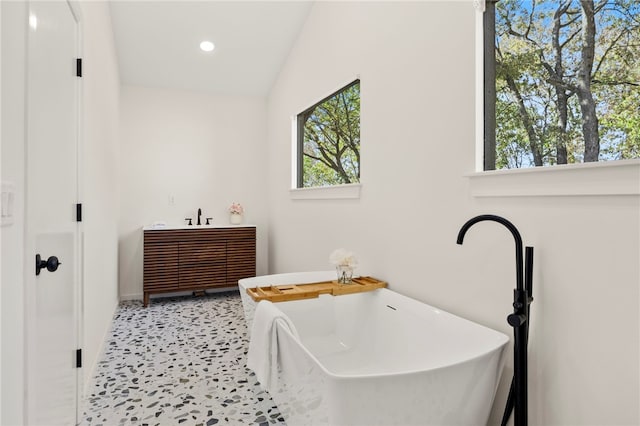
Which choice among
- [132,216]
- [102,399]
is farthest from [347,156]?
[132,216]

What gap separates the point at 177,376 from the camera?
244cm

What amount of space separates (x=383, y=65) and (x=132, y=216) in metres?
3.29

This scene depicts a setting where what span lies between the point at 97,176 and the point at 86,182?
18.0 inches

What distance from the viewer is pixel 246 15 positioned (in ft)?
11.8

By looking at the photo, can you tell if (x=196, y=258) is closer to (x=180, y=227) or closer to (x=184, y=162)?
(x=180, y=227)

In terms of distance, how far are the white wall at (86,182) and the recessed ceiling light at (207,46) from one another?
2.83 feet

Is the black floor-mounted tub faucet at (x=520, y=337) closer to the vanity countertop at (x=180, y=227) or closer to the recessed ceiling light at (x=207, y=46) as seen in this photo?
the vanity countertop at (x=180, y=227)

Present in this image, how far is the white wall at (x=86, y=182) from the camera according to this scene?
1.07 meters

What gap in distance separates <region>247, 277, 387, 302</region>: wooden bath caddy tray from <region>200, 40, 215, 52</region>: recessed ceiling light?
275 cm

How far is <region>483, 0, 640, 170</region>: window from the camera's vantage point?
1.34 meters

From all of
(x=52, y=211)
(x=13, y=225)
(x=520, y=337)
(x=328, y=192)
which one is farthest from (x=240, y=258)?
(x=520, y=337)

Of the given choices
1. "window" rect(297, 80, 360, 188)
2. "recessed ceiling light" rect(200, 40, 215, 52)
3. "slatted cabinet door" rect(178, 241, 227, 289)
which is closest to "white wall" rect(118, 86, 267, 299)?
"slatted cabinet door" rect(178, 241, 227, 289)

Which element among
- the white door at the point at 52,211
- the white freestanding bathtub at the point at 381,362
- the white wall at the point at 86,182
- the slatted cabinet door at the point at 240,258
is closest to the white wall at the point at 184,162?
the slatted cabinet door at the point at 240,258

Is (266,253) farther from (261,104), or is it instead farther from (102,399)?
(102,399)
